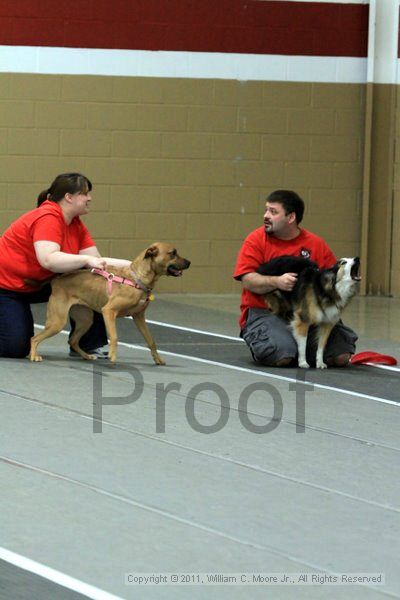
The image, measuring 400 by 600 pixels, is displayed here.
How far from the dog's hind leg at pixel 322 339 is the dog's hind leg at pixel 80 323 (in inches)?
67.9

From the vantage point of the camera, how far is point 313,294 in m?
8.97

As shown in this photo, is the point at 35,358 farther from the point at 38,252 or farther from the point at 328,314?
the point at 328,314

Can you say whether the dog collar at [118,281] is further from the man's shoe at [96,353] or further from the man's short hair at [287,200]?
the man's short hair at [287,200]

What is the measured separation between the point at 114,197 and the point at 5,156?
1.29m

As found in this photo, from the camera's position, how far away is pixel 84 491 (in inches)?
227

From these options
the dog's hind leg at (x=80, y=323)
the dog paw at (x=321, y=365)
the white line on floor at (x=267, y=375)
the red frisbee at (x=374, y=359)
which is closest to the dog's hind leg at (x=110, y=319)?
the dog's hind leg at (x=80, y=323)

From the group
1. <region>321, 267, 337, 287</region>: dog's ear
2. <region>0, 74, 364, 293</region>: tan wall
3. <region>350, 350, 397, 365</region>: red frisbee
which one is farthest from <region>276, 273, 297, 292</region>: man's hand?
<region>0, 74, 364, 293</region>: tan wall

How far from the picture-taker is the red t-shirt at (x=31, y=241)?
8.98 meters

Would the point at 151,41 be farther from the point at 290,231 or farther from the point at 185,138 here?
the point at 290,231

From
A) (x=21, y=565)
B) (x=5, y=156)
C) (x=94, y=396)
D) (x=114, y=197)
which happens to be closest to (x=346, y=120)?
(x=114, y=197)

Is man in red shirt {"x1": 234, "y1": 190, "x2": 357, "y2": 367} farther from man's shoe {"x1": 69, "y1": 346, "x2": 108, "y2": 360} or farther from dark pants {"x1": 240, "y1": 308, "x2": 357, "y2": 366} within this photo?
man's shoe {"x1": 69, "y1": 346, "x2": 108, "y2": 360}

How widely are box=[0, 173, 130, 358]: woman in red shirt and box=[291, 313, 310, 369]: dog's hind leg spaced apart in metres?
1.32

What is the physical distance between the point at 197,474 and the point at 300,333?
3.13m

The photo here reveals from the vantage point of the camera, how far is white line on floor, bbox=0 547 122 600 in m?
4.48
